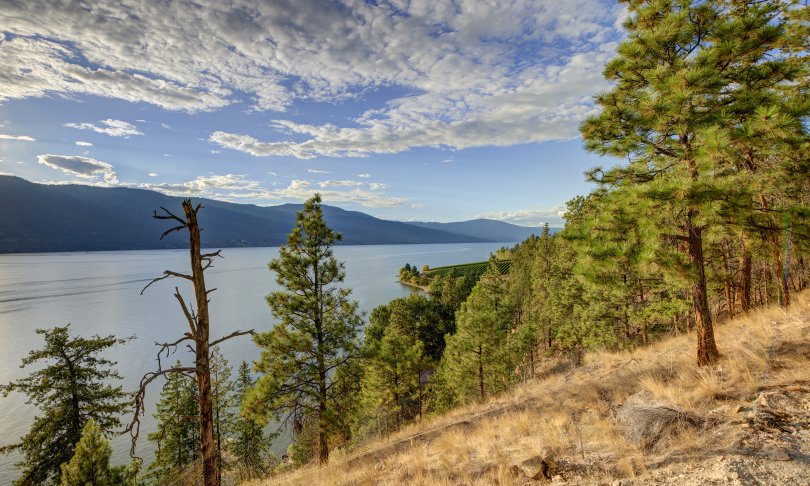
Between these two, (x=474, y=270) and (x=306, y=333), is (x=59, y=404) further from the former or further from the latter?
(x=474, y=270)

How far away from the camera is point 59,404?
1906 cm

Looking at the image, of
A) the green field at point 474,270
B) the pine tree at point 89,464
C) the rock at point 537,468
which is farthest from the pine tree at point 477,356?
the green field at point 474,270

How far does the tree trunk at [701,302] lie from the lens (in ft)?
25.5

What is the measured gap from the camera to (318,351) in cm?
1589

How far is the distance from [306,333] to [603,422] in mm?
12304

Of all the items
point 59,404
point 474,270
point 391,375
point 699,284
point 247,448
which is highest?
point 699,284

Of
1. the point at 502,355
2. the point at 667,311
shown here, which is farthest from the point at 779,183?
the point at 502,355

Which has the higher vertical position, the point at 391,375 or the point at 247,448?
the point at 391,375

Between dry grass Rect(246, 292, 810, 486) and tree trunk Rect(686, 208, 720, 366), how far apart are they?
14.6 inches

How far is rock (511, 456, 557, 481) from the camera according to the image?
17.9 ft

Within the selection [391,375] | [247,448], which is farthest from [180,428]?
[391,375]

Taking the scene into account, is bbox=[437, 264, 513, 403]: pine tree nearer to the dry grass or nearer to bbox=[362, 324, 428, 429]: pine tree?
bbox=[362, 324, 428, 429]: pine tree

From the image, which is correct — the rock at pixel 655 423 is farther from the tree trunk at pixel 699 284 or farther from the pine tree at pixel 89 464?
the pine tree at pixel 89 464

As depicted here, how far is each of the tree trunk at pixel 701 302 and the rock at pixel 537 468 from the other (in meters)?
5.15
